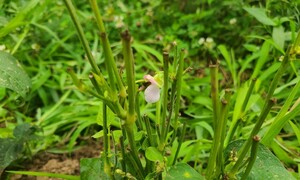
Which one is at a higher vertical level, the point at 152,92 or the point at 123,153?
the point at 152,92

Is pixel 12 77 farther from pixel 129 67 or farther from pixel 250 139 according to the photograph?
pixel 250 139

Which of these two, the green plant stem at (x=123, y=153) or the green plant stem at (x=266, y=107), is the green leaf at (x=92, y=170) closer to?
the green plant stem at (x=123, y=153)

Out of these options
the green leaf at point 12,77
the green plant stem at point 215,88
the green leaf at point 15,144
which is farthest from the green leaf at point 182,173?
the green leaf at point 15,144

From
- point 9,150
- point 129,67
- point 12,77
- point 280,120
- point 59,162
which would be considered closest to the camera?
point 129,67

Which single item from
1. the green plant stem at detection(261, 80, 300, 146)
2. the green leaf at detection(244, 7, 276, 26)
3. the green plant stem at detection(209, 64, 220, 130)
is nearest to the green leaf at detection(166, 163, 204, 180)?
the green plant stem at detection(209, 64, 220, 130)

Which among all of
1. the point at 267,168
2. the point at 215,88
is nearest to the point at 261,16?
the point at 267,168

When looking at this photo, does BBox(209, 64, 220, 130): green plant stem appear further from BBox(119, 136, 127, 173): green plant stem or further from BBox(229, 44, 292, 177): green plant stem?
BBox(119, 136, 127, 173): green plant stem
